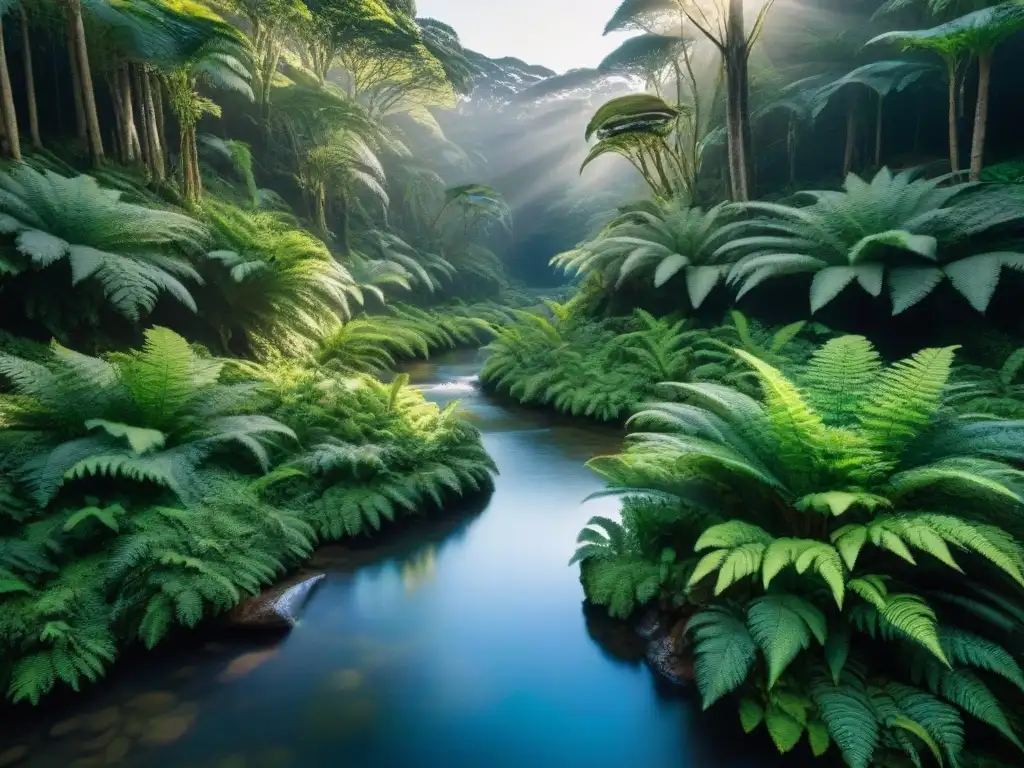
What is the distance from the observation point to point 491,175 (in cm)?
2680

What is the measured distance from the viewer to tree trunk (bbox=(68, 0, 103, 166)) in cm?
590

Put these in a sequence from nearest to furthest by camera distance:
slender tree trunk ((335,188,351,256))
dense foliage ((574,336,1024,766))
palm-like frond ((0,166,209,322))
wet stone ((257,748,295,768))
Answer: dense foliage ((574,336,1024,766))
wet stone ((257,748,295,768))
palm-like frond ((0,166,209,322))
slender tree trunk ((335,188,351,256))

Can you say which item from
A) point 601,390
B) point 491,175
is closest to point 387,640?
point 601,390

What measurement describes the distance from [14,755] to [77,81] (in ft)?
22.7

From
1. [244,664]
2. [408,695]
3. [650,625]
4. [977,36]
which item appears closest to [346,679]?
[408,695]

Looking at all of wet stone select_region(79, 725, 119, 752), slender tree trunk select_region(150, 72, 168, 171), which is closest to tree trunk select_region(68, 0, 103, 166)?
slender tree trunk select_region(150, 72, 168, 171)

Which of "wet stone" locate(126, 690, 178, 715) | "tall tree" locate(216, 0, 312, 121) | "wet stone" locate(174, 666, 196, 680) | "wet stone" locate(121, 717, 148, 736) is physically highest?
"tall tree" locate(216, 0, 312, 121)

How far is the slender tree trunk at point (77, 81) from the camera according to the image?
604cm

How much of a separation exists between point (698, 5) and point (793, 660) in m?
8.00

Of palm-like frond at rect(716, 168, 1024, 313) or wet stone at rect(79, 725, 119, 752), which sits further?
palm-like frond at rect(716, 168, 1024, 313)

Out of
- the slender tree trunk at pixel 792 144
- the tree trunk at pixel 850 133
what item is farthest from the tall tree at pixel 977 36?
the slender tree trunk at pixel 792 144

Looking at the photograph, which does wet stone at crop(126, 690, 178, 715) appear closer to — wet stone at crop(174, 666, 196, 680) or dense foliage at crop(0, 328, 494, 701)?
wet stone at crop(174, 666, 196, 680)

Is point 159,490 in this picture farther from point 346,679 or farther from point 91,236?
point 91,236

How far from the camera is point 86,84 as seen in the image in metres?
6.22
